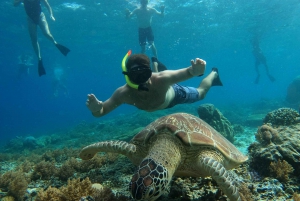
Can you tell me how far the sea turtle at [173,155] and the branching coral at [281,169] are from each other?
54 centimetres

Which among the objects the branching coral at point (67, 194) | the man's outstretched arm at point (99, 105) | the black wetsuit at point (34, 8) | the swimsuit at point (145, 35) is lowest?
the branching coral at point (67, 194)

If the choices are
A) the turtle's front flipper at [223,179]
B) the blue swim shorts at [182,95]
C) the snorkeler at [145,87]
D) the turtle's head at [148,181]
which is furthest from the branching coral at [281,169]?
the blue swim shorts at [182,95]

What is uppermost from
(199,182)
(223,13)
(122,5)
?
(223,13)

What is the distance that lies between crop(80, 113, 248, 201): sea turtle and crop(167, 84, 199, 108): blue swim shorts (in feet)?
7.89

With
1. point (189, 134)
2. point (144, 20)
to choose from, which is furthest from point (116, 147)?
point (144, 20)

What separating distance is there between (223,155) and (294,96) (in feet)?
77.3

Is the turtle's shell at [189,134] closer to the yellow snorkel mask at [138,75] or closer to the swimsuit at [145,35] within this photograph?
the yellow snorkel mask at [138,75]

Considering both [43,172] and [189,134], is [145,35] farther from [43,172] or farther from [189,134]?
[189,134]

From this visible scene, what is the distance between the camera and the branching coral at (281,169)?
138 inches

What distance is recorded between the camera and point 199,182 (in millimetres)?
3521

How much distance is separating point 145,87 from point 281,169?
314 cm

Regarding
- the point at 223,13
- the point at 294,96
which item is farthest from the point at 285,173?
the point at 223,13

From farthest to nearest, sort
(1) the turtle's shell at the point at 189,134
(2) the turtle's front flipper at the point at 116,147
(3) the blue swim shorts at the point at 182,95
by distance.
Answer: (3) the blue swim shorts at the point at 182,95
(2) the turtle's front flipper at the point at 116,147
(1) the turtle's shell at the point at 189,134

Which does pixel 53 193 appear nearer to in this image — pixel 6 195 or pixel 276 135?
pixel 6 195
